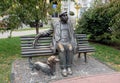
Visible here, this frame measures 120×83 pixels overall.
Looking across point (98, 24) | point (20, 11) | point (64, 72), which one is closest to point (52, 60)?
point (64, 72)

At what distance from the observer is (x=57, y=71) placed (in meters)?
6.79

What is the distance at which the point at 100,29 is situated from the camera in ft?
37.2

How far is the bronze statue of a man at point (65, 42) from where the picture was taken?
22.0 ft

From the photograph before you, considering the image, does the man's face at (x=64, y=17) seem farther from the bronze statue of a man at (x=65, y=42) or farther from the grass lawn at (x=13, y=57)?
the grass lawn at (x=13, y=57)

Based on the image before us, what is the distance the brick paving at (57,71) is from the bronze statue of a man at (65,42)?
0.25 metres

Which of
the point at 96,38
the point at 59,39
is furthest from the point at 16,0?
the point at 96,38

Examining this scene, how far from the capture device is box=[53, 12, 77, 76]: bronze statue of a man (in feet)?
22.0

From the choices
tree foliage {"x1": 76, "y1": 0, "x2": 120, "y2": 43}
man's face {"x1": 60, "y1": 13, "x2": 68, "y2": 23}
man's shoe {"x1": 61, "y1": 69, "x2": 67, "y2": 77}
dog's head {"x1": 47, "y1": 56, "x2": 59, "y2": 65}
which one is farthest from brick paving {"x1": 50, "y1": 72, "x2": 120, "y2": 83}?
tree foliage {"x1": 76, "y1": 0, "x2": 120, "y2": 43}

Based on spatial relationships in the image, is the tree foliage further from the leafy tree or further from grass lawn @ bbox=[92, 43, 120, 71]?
the leafy tree

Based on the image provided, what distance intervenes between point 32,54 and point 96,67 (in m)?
1.82

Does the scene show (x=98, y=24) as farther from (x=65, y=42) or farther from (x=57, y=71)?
(x=57, y=71)

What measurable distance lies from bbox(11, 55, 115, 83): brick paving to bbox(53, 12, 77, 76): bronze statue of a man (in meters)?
0.25

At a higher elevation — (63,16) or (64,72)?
(63,16)

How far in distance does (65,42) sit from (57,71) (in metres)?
0.82
